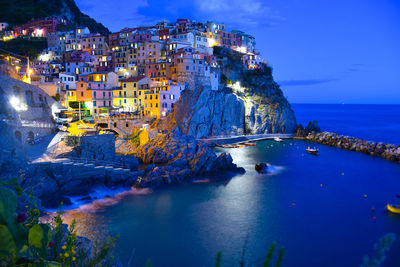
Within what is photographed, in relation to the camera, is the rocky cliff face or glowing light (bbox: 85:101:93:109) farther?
the rocky cliff face

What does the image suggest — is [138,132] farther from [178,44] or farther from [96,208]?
[178,44]

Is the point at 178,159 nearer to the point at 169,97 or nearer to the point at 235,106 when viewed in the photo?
the point at 169,97

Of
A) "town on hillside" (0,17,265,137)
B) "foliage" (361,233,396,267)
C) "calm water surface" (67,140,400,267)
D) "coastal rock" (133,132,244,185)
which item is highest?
"town on hillside" (0,17,265,137)

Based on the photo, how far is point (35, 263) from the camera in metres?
4.19

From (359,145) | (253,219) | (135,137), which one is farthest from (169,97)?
(359,145)

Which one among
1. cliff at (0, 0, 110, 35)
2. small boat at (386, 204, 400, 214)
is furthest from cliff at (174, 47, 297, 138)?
cliff at (0, 0, 110, 35)

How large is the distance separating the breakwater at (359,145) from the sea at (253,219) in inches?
331

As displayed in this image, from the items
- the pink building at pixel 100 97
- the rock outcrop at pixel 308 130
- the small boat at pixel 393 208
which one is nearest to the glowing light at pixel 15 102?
the pink building at pixel 100 97

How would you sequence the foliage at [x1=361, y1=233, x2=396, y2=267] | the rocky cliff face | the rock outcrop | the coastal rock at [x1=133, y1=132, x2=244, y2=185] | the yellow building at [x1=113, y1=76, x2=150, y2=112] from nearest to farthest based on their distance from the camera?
the foliage at [x1=361, y1=233, x2=396, y2=267], the coastal rock at [x1=133, y1=132, x2=244, y2=185], the rocky cliff face, the yellow building at [x1=113, y1=76, x2=150, y2=112], the rock outcrop

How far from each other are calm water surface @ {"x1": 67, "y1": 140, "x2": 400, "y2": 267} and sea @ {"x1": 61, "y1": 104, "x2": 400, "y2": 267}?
56 millimetres

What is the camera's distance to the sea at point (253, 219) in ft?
56.2

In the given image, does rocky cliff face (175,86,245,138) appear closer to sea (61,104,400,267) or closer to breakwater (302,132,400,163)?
breakwater (302,132,400,163)

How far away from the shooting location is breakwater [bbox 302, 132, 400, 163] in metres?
42.2

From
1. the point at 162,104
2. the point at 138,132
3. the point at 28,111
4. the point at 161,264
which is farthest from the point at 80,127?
the point at 161,264
